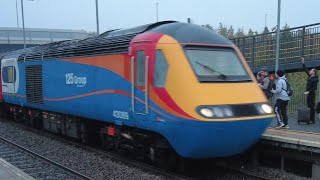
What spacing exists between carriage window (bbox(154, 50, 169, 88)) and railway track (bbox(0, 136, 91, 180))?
7.77 ft

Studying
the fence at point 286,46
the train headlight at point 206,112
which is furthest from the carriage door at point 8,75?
the train headlight at point 206,112

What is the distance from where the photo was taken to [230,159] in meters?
10.3

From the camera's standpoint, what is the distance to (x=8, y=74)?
1825 centimetres

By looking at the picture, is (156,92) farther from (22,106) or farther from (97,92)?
(22,106)

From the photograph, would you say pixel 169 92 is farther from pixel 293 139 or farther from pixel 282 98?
pixel 282 98

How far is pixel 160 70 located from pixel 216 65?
1118 mm

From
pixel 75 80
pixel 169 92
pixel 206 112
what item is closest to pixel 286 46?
pixel 75 80

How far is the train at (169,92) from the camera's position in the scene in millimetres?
8047

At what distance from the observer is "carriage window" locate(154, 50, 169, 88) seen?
27.8ft

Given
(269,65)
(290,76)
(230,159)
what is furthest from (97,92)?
(290,76)

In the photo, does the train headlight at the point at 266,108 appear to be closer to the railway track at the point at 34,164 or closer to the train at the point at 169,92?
the train at the point at 169,92

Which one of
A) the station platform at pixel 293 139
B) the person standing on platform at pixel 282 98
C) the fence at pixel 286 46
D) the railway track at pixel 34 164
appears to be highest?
the fence at pixel 286 46

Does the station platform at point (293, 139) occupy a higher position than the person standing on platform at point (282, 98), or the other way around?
the person standing on platform at point (282, 98)

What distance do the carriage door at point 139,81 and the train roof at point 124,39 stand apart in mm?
515
